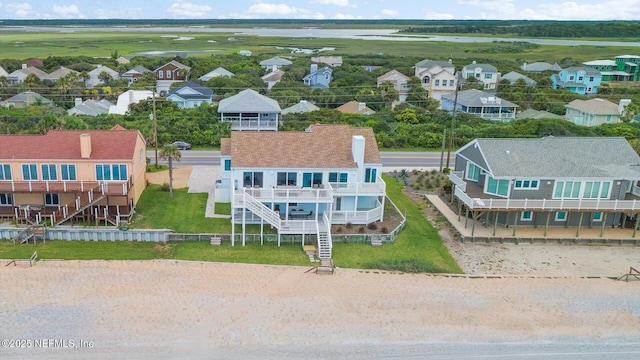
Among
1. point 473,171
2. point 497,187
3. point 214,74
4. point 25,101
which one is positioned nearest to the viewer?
point 497,187

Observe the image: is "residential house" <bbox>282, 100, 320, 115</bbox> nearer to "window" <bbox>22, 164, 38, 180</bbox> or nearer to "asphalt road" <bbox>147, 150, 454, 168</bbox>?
"asphalt road" <bbox>147, 150, 454, 168</bbox>

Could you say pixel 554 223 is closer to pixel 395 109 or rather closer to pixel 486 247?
pixel 486 247

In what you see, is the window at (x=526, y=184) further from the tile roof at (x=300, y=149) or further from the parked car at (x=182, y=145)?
the parked car at (x=182, y=145)

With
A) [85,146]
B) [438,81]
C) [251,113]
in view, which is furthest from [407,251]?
[438,81]

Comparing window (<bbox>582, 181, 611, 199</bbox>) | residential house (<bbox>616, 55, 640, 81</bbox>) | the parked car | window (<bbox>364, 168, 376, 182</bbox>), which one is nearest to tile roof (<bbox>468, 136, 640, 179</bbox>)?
window (<bbox>582, 181, 611, 199</bbox>)

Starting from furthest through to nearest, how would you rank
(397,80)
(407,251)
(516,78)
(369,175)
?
(516,78) → (397,80) → (369,175) → (407,251)

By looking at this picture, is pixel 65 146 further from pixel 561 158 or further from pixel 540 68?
pixel 540 68

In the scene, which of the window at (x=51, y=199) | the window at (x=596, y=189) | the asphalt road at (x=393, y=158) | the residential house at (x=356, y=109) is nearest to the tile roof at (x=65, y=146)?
the window at (x=51, y=199)

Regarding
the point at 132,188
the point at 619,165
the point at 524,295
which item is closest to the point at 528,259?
the point at 524,295
